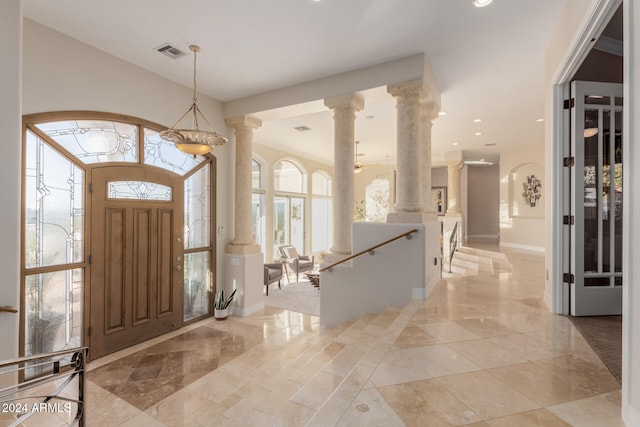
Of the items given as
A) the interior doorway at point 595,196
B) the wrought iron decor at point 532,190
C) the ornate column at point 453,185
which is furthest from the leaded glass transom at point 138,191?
the wrought iron decor at point 532,190

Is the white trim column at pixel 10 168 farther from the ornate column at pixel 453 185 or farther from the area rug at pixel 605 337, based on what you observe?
the ornate column at pixel 453 185

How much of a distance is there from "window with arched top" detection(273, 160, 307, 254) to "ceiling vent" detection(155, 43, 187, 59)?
5010 millimetres

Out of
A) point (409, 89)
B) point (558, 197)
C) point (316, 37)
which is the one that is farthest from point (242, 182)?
point (558, 197)

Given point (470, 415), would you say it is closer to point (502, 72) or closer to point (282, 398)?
point (282, 398)

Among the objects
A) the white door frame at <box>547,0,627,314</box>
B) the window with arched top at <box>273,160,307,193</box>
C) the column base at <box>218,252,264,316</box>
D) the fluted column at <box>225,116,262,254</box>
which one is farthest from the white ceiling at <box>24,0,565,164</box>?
the window with arched top at <box>273,160,307,193</box>

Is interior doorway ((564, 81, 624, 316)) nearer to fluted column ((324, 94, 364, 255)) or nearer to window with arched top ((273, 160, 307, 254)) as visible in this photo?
fluted column ((324, 94, 364, 255))

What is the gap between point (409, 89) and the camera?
408 cm

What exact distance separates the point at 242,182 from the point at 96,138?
7.62 feet

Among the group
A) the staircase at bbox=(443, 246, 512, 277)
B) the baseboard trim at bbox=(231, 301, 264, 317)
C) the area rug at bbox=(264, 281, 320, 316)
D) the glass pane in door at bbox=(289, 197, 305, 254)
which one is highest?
the glass pane in door at bbox=(289, 197, 305, 254)

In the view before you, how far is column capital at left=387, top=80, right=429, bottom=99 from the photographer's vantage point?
13.2 ft

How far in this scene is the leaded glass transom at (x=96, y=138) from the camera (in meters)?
3.63

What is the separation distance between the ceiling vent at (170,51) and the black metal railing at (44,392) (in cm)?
352

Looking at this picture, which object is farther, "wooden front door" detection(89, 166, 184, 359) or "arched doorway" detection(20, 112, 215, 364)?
"wooden front door" detection(89, 166, 184, 359)

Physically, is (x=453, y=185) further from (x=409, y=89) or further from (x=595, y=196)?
(x=595, y=196)
